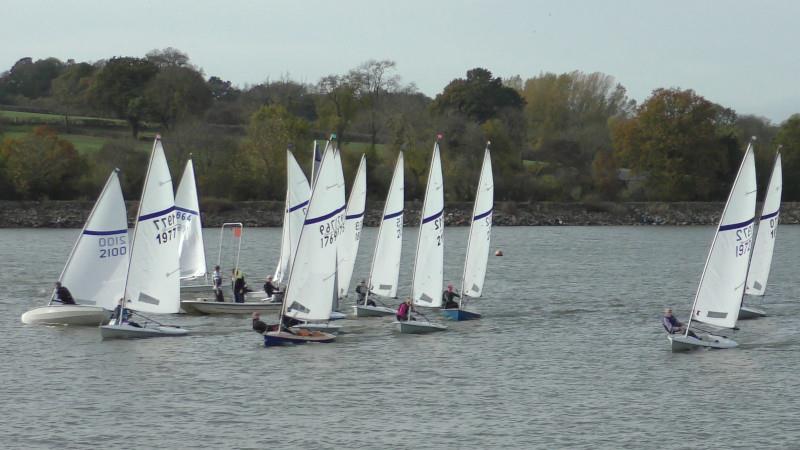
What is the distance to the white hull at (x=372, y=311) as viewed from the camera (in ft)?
144

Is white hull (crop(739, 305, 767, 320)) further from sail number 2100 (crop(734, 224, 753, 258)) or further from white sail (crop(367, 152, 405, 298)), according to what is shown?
white sail (crop(367, 152, 405, 298))

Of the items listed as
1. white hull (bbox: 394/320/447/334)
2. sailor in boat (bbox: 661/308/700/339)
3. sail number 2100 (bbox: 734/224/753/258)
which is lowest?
white hull (bbox: 394/320/447/334)

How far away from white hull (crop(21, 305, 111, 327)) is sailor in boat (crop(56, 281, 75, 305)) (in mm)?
184

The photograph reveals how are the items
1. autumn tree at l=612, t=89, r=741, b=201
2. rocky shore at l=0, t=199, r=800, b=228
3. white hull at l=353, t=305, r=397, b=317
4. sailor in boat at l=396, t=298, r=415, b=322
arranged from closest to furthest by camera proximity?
sailor in boat at l=396, t=298, r=415, b=322 → white hull at l=353, t=305, r=397, b=317 → rocky shore at l=0, t=199, r=800, b=228 → autumn tree at l=612, t=89, r=741, b=201

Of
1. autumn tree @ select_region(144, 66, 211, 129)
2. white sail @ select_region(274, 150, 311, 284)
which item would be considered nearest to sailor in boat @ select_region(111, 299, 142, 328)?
white sail @ select_region(274, 150, 311, 284)

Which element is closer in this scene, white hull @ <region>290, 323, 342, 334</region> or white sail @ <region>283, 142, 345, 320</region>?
white sail @ <region>283, 142, 345, 320</region>

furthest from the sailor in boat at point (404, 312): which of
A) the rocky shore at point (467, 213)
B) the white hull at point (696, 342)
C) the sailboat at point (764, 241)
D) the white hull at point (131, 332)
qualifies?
the rocky shore at point (467, 213)

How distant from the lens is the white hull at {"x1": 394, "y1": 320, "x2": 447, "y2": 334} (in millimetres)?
40125

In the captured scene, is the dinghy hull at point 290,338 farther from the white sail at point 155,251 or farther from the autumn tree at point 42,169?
the autumn tree at point 42,169

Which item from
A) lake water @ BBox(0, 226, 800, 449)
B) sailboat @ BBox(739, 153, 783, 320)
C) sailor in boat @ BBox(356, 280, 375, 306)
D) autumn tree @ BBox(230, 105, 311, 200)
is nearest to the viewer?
lake water @ BBox(0, 226, 800, 449)

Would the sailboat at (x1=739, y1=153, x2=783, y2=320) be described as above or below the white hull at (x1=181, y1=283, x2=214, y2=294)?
above

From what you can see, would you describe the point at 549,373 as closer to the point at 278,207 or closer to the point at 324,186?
the point at 324,186

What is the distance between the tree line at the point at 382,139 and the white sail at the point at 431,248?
6772 centimetres

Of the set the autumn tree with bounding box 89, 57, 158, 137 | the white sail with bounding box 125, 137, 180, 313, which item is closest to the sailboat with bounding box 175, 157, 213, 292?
the white sail with bounding box 125, 137, 180, 313
